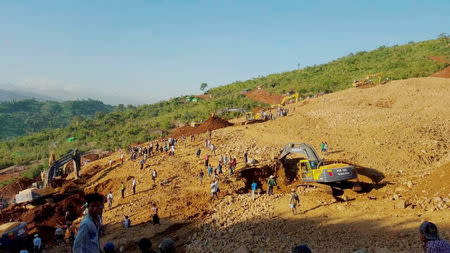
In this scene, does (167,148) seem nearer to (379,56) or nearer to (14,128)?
(379,56)

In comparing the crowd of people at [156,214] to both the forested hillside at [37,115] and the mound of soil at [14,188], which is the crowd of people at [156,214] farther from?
the forested hillside at [37,115]

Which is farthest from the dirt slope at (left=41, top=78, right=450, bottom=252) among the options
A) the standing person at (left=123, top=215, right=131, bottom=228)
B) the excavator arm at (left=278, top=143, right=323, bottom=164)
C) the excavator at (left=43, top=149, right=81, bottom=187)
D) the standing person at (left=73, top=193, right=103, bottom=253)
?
the standing person at (left=73, top=193, right=103, bottom=253)

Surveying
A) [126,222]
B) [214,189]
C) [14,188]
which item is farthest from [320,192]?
[14,188]

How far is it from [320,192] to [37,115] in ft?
390

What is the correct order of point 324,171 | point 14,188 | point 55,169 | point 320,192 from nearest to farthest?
point 324,171 < point 320,192 < point 55,169 < point 14,188

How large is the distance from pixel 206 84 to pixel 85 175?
68119mm

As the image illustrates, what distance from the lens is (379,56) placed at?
223ft

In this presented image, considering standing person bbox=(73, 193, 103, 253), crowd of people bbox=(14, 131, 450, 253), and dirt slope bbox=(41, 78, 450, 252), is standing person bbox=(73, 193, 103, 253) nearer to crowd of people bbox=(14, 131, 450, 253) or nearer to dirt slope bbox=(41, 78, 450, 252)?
crowd of people bbox=(14, 131, 450, 253)

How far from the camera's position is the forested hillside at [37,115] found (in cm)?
9712

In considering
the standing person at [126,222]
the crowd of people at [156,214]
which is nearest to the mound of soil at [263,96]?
the crowd of people at [156,214]

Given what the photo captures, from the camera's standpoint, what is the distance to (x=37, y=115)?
115875mm

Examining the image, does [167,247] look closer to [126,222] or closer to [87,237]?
[87,237]

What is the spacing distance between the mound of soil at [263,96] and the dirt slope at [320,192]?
2058 centimetres

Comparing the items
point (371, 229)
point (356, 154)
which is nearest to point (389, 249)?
point (371, 229)
